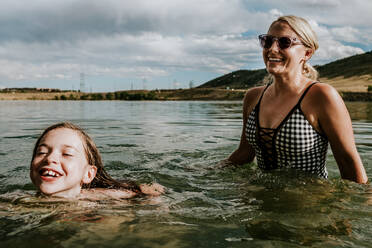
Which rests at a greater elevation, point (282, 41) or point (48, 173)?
point (282, 41)

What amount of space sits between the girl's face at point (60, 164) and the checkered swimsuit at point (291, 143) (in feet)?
6.24

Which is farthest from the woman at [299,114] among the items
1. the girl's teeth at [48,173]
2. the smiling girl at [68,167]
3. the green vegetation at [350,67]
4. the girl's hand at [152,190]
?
the green vegetation at [350,67]

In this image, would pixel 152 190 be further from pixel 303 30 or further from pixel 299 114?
pixel 303 30

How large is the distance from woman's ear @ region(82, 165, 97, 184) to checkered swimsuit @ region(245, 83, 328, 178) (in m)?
1.78

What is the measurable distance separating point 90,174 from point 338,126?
94.8 inches

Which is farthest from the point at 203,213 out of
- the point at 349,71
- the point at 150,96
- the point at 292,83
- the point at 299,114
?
the point at 349,71

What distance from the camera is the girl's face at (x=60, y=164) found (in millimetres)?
3068

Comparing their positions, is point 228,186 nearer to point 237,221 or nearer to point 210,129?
point 237,221

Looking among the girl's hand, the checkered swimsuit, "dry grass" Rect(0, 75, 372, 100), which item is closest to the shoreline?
"dry grass" Rect(0, 75, 372, 100)

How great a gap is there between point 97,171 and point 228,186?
1.44 m

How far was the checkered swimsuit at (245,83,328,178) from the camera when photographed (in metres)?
3.86

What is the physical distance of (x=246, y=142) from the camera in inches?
192

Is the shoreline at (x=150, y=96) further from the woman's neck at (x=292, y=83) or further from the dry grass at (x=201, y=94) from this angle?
the woman's neck at (x=292, y=83)

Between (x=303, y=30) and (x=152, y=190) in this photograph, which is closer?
(x=303, y=30)
